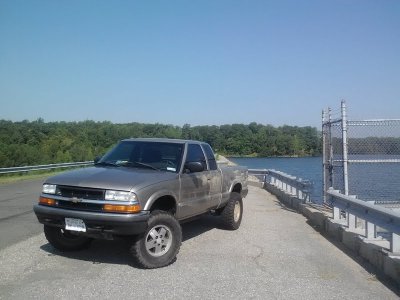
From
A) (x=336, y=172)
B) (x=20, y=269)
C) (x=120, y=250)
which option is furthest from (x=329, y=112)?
(x=20, y=269)

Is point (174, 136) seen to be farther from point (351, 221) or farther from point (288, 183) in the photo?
point (351, 221)

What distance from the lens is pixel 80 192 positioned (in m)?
5.80

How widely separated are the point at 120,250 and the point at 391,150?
19.7 feet

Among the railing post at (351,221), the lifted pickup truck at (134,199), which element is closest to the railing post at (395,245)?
the railing post at (351,221)

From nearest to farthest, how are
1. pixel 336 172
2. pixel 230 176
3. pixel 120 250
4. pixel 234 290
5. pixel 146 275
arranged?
pixel 234 290 → pixel 146 275 → pixel 120 250 → pixel 230 176 → pixel 336 172

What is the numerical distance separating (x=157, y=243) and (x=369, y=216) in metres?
3.29

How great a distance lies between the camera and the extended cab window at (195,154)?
24.3 feet

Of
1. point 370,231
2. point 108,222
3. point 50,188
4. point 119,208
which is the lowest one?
point 370,231

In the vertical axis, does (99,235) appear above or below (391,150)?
below

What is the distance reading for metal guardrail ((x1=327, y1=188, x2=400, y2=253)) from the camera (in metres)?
5.89

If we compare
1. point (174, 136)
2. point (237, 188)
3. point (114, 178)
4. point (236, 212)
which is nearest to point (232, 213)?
point (236, 212)

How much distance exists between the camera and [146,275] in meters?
5.57

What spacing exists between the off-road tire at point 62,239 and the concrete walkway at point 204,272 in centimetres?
13

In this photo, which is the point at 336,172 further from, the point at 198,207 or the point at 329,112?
the point at 198,207
